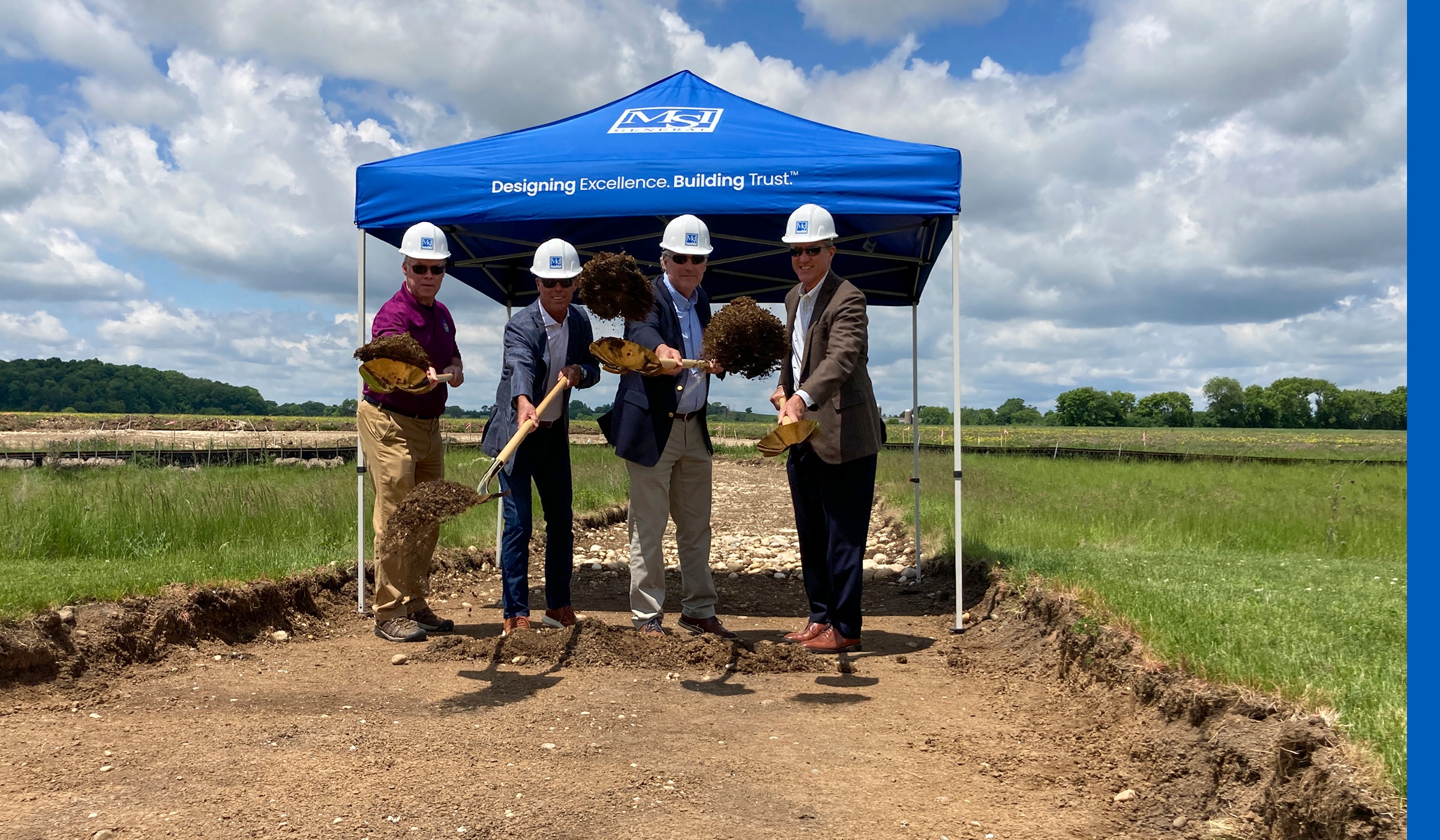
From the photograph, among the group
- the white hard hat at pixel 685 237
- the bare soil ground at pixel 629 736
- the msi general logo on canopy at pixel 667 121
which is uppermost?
the msi general logo on canopy at pixel 667 121

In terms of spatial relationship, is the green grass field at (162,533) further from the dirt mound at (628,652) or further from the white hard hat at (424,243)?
the white hard hat at (424,243)

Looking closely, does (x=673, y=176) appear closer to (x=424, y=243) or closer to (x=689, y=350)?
(x=689, y=350)

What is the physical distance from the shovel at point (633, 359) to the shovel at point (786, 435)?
561mm

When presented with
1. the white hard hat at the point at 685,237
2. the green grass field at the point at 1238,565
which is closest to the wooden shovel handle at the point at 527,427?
the white hard hat at the point at 685,237

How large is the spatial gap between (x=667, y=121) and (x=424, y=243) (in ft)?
6.68

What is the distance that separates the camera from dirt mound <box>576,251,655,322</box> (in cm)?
493

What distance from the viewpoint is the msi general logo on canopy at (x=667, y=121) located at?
633 centimetres

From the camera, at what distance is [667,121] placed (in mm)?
6457

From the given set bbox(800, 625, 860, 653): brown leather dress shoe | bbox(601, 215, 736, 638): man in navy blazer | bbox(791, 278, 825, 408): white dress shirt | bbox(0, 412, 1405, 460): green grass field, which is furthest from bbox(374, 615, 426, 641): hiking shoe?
bbox(0, 412, 1405, 460): green grass field

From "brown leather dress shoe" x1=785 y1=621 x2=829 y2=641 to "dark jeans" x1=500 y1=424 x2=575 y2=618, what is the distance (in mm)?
1394

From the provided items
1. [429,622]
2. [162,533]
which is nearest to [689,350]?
[429,622]

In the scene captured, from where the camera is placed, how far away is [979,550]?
25.2 feet

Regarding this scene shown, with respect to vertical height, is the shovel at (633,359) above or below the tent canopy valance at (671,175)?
below

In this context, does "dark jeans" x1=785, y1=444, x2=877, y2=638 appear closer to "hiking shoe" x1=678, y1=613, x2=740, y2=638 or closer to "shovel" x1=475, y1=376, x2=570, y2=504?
"hiking shoe" x1=678, y1=613, x2=740, y2=638
